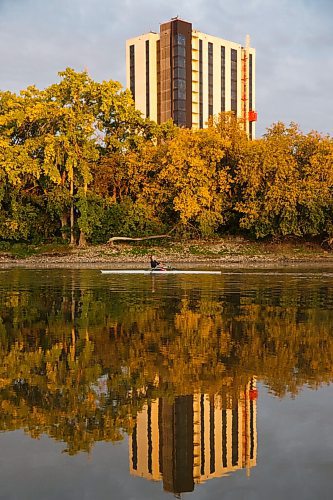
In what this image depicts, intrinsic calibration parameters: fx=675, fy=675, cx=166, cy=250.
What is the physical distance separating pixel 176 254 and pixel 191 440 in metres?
51.2

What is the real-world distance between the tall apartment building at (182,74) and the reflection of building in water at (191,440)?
10161 cm

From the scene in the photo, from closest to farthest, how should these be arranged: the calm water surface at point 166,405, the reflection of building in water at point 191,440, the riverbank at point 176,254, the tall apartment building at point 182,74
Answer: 1. the calm water surface at point 166,405
2. the reflection of building in water at point 191,440
3. the riverbank at point 176,254
4. the tall apartment building at point 182,74

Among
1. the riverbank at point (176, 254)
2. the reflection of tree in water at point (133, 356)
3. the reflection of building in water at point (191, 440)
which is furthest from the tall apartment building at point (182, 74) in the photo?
the reflection of building in water at point (191, 440)

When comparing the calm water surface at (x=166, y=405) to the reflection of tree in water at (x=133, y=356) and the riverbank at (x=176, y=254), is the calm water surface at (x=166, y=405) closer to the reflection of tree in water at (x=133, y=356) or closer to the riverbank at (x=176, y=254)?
the reflection of tree in water at (x=133, y=356)

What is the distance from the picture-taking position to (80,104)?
63.5 metres

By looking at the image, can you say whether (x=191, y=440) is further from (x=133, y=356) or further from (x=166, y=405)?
(x=133, y=356)

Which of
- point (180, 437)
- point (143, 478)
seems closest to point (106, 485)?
point (143, 478)

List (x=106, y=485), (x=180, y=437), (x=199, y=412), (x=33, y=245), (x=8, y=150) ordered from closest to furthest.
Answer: (x=106, y=485) < (x=180, y=437) < (x=199, y=412) < (x=8, y=150) < (x=33, y=245)

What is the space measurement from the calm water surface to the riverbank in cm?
3529

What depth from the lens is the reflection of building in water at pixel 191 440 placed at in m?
8.26

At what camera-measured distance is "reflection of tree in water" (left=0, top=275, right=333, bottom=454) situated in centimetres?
1039

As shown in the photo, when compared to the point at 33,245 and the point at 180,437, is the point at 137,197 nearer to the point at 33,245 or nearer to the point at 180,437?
the point at 33,245

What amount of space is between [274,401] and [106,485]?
4.12 meters

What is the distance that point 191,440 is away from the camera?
30.2 feet
